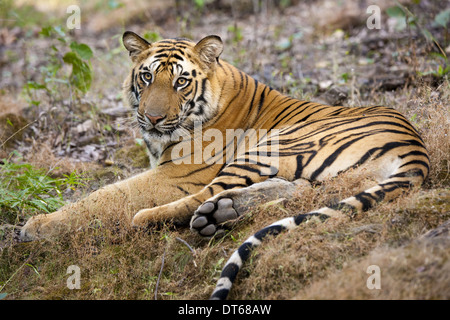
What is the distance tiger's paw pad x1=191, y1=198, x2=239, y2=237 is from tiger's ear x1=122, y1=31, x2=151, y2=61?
6.18 feet

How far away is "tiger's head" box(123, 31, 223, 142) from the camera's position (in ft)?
13.4

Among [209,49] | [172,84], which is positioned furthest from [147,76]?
[209,49]

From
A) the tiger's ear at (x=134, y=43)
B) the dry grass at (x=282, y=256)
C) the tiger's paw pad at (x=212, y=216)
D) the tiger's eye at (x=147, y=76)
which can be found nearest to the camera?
the dry grass at (x=282, y=256)

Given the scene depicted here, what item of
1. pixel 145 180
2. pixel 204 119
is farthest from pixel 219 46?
pixel 145 180

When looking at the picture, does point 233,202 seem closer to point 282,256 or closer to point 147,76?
point 282,256

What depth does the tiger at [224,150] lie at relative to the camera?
3.35 meters

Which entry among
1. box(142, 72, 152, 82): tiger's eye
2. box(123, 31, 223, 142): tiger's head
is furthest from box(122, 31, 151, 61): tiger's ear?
box(142, 72, 152, 82): tiger's eye

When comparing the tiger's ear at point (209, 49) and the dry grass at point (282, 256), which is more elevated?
the tiger's ear at point (209, 49)

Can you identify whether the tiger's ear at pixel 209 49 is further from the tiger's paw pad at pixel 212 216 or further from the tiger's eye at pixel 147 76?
the tiger's paw pad at pixel 212 216

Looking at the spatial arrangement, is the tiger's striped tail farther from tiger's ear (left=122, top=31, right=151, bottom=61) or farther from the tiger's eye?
tiger's ear (left=122, top=31, right=151, bottom=61)

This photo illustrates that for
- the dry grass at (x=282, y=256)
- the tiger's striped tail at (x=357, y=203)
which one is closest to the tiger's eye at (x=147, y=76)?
the dry grass at (x=282, y=256)

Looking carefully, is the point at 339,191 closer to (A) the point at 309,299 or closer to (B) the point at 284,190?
(B) the point at 284,190

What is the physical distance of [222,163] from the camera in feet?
13.8
